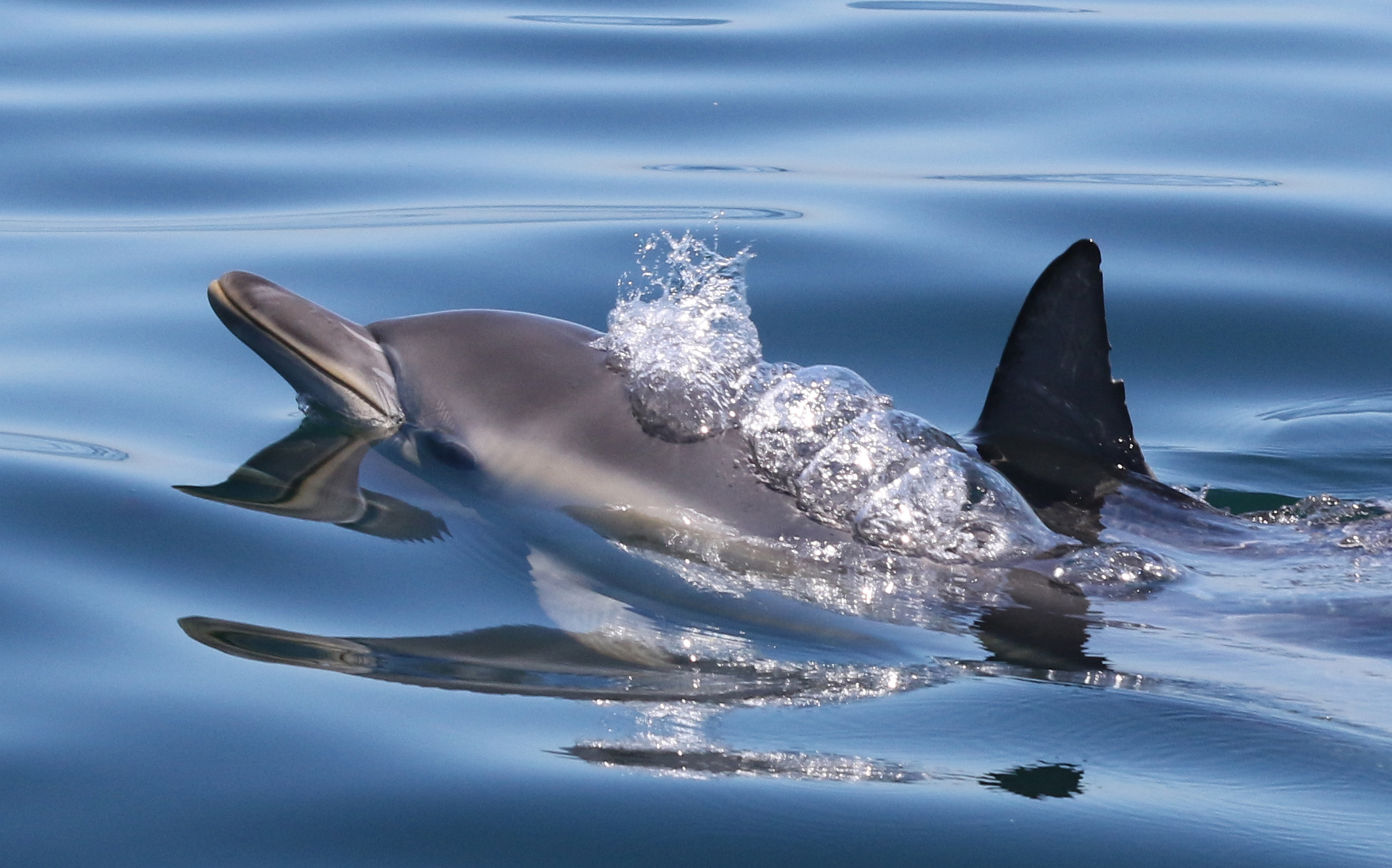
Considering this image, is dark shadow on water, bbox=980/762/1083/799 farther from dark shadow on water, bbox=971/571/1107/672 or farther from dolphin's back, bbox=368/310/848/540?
dolphin's back, bbox=368/310/848/540

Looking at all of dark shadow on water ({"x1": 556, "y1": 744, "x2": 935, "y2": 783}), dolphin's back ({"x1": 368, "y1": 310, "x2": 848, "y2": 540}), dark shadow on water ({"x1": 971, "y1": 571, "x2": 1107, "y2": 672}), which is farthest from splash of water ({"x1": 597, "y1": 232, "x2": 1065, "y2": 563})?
dark shadow on water ({"x1": 556, "y1": 744, "x2": 935, "y2": 783})

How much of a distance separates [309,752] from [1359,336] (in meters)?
6.76

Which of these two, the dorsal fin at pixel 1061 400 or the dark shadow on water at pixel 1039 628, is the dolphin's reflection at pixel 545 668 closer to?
the dark shadow on water at pixel 1039 628

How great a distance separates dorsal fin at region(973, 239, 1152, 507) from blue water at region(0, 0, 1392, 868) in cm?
90

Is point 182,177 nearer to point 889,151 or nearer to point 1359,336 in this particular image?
point 889,151

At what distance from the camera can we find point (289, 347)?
6320 millimetres

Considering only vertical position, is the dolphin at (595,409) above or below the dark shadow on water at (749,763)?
above

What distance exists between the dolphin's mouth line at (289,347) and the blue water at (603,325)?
38cm

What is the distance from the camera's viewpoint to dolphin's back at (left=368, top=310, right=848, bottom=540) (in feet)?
19.0

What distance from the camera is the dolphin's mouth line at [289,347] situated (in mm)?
6309

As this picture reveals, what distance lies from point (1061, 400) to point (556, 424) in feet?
6.37

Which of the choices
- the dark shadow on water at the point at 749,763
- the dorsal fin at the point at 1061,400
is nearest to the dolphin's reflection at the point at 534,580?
the dark shadow on water at the point at 749,763

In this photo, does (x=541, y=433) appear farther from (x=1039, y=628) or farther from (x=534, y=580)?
(x=1039, y=628)

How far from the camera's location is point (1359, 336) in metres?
8.98
